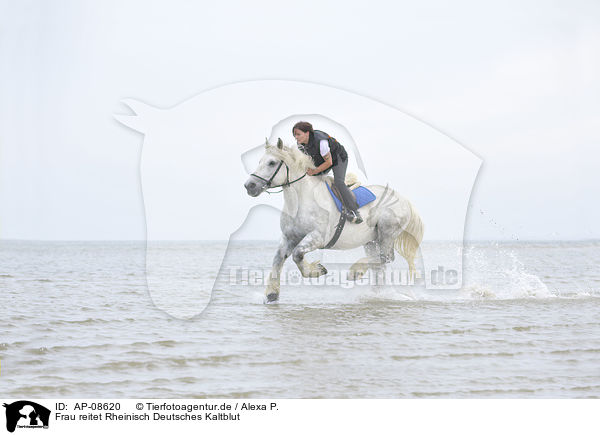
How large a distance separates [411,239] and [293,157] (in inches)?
83.5

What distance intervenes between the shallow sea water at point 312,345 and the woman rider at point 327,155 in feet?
3.69

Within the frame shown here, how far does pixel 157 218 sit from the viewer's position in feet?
16.3

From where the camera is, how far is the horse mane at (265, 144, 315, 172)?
5.75 metres

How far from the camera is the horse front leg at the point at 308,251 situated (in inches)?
231

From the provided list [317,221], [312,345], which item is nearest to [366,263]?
[317,221]

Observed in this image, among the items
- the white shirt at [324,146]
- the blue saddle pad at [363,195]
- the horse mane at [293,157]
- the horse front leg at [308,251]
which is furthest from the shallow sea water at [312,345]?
the white shirt at [324,146]

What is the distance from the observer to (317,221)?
19.9 ft

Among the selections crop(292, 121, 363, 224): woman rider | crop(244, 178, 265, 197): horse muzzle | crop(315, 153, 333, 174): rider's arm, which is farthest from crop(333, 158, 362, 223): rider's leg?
crop(244, 178, 265, 197): horse muzzle

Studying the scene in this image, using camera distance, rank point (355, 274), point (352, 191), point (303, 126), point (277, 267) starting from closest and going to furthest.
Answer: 1. point (303, 126)
2. point (277, 267)
3. point (352, 191)
4. point (355, 274)

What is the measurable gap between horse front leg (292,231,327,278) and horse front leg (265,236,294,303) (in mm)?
283

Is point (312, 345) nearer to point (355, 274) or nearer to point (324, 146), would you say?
point (324, 146)

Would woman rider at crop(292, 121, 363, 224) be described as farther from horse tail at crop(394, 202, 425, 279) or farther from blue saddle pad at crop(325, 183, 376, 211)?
horse tail at crop(394, 202, 425, 279)
